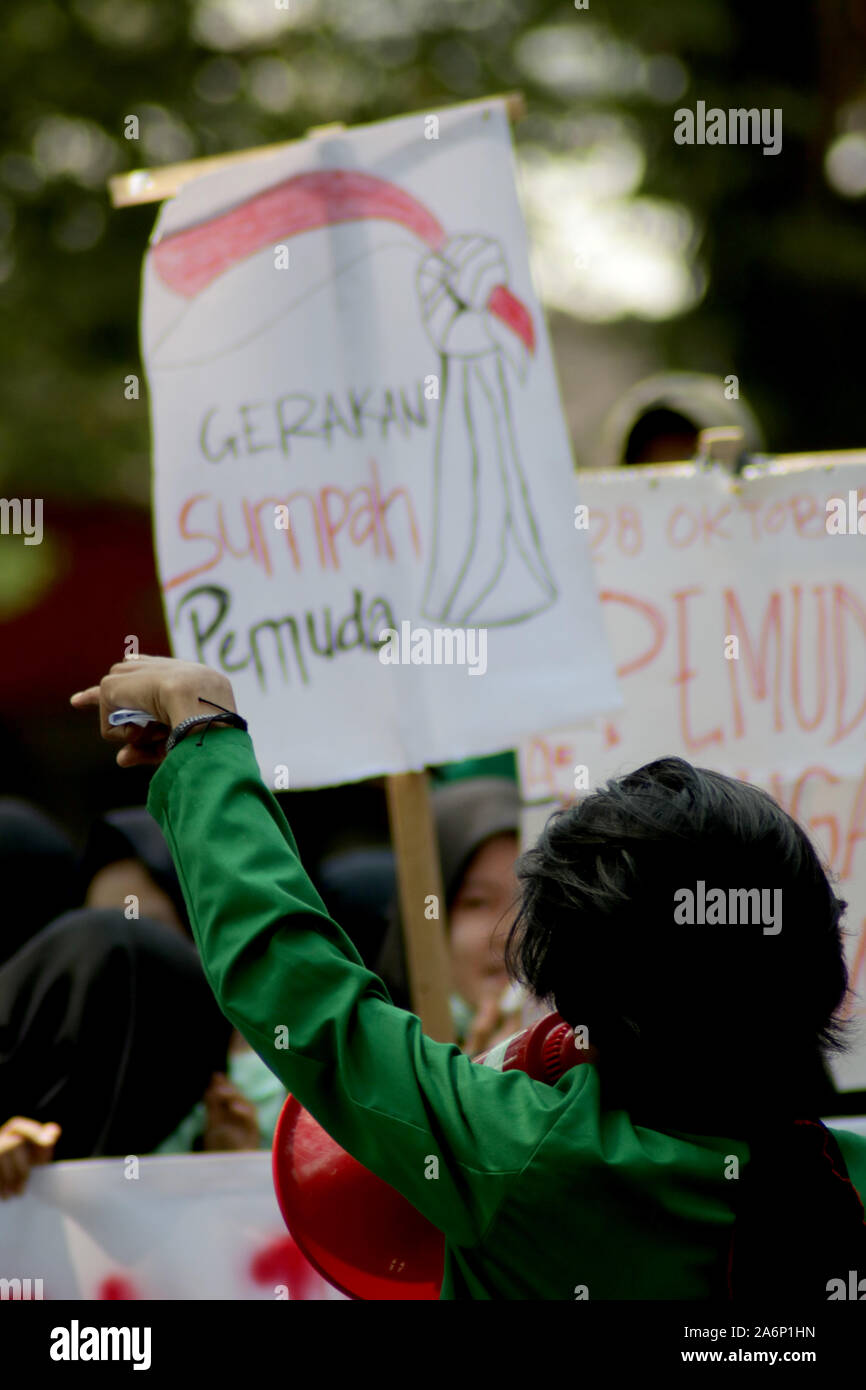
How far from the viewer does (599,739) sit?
245 cm

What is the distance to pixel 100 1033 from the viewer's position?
81.1 inches

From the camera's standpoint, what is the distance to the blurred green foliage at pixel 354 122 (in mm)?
8188

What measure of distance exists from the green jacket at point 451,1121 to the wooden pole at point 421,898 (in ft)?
3.14

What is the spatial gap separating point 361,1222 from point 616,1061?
0.30 metres

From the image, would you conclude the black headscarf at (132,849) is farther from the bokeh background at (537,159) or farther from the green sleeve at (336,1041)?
the bokeh background at (537,159)

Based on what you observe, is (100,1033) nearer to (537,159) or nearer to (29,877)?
(29,877)

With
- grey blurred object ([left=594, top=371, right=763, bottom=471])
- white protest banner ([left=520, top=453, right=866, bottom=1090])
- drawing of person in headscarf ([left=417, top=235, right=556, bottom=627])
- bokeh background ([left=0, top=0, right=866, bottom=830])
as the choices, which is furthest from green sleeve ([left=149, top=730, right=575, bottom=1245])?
bokeh background ([left=0, top=0, right=866, bottom=830])

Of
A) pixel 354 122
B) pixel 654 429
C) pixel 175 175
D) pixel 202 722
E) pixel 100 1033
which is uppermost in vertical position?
pixel 354 122

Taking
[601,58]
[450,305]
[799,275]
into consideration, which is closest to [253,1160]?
[450,305]

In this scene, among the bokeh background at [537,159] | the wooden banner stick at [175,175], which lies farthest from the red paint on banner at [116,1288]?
the bokeh background at [537,159]

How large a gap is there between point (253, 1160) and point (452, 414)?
1175 mm

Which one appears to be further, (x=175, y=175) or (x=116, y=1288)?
A: (x=175, y=175)

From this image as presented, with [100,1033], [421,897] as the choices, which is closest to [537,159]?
[421,897]
